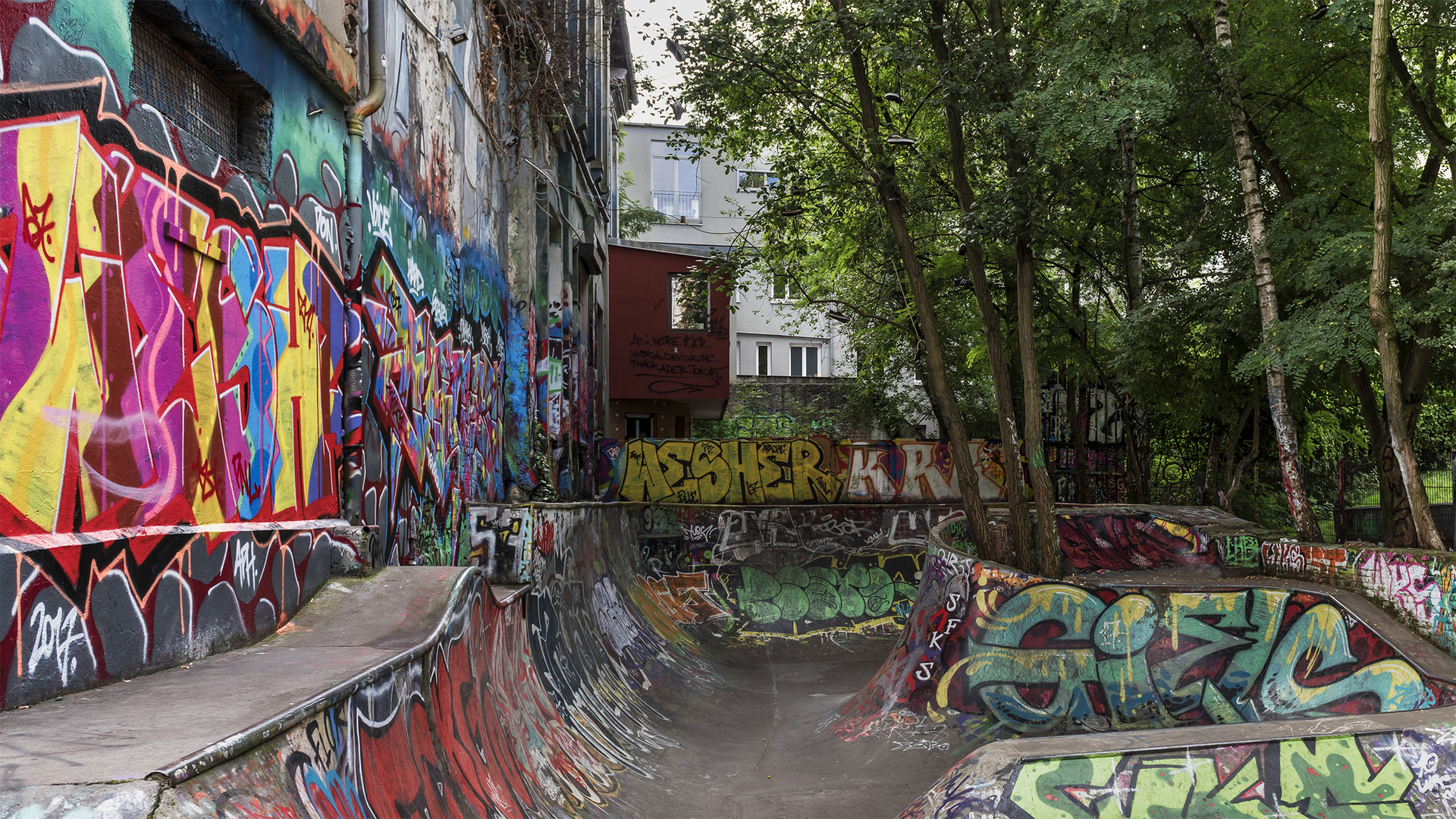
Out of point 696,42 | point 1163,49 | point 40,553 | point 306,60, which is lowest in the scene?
point 40,553

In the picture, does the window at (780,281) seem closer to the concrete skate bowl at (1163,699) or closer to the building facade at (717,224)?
the concrete skate bowl at (1163,699)

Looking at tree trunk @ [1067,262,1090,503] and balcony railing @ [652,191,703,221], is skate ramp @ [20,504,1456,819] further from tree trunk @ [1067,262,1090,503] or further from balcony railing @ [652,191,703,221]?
balcony railing @ [652,191,703,221]

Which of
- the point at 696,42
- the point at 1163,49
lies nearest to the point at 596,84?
the point at 696,42

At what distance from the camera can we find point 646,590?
14.7 metres

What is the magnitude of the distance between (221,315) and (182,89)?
48.7 inches

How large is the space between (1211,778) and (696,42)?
34.8 ft

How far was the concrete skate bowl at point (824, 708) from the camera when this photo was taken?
4055 mm

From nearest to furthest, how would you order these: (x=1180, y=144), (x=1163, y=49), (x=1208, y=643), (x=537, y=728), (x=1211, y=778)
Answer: (x=1211, y=778), (x=537, y=728), (x=1208, y=643), (x=1163, y=49), (x=1180, y=144)

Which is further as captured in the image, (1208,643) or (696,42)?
(696,42)

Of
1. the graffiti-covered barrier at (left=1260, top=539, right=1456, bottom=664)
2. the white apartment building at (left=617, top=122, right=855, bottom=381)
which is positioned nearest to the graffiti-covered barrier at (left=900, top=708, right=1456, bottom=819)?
the graffiti-covered barrier at (left=1260, top=539, right=1456, bottom=664)

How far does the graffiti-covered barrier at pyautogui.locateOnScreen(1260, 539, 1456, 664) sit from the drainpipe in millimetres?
8119

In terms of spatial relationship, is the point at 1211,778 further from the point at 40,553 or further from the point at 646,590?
the point at 646,590

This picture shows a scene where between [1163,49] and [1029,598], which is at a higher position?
[1163,49]

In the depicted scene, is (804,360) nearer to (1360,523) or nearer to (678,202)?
(678,202)
